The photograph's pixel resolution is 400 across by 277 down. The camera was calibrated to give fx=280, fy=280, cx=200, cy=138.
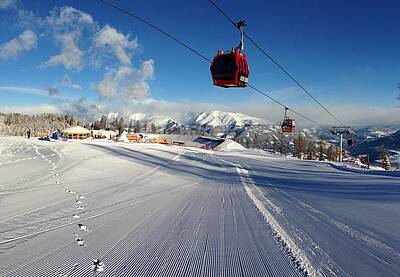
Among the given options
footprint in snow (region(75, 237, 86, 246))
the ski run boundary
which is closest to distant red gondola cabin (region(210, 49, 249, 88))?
the ski run boundary

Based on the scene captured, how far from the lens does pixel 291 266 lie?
154 inches

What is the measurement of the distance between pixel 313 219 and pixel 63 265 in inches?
205

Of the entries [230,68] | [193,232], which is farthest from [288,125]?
[193,232]

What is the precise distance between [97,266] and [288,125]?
98.3 feet

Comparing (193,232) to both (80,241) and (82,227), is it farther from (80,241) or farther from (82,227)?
(82,227)

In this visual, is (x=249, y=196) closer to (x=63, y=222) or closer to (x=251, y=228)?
(x=251, y=228)

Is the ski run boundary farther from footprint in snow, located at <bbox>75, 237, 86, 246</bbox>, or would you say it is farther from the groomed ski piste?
footprint in snow, located at <bbox>75, 237, 86, 246</bbox>

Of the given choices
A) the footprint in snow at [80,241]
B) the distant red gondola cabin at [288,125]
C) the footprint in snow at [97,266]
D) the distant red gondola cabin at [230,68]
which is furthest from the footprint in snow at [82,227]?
the distant red gondola cabin at [288,125]

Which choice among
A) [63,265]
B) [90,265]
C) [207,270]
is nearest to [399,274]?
[207,270]

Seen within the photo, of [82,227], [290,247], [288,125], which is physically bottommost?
[82,227]

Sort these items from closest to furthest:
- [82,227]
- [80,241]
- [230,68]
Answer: [80,241] < [82,227] < [230,68]

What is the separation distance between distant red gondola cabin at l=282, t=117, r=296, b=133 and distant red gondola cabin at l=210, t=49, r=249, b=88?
19783 mm

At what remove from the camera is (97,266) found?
3816 millimetres

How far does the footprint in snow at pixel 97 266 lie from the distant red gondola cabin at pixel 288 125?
29424 millimetres
